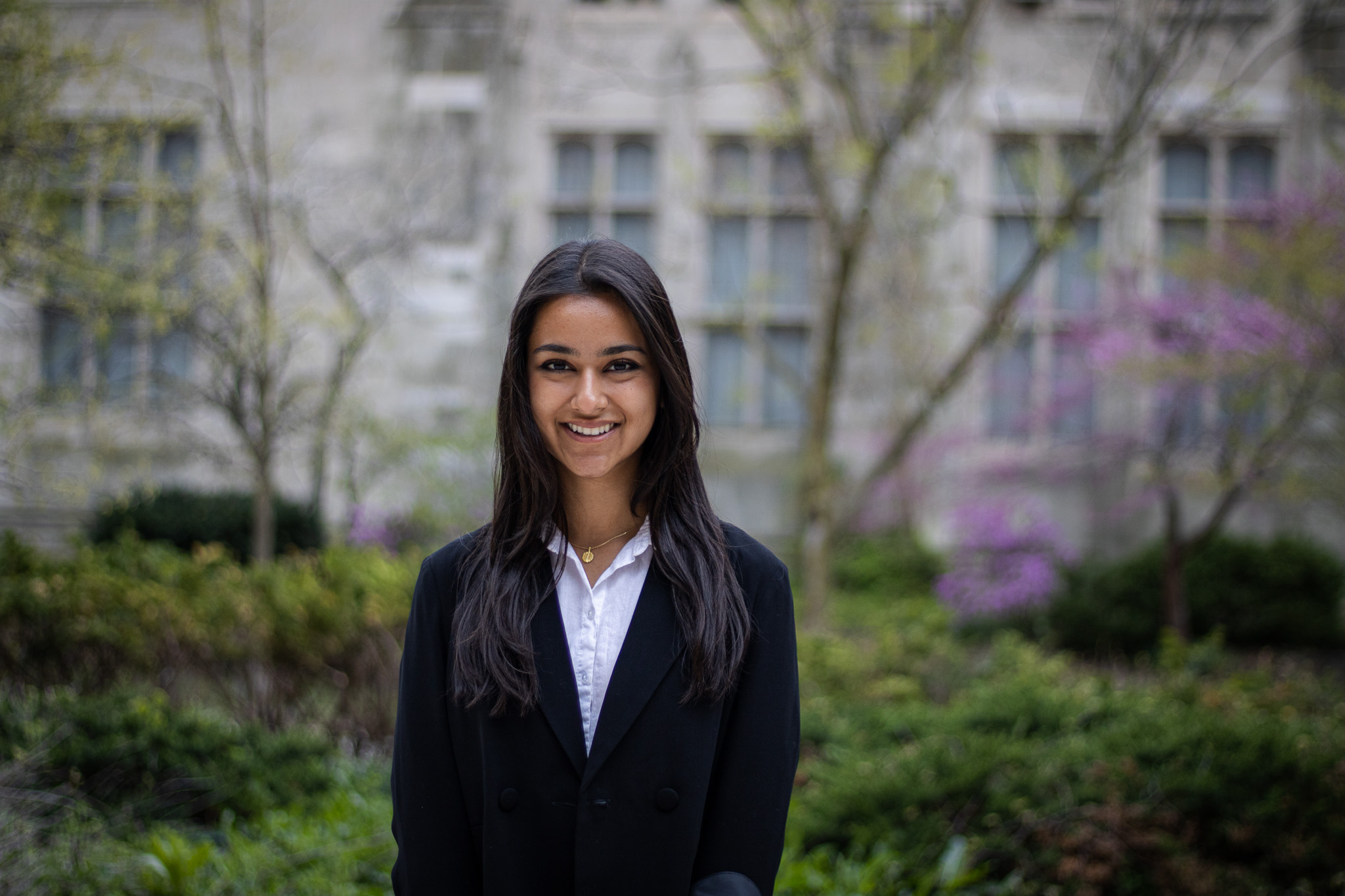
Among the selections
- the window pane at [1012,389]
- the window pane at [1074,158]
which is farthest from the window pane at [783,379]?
the window pane at [1074,158]

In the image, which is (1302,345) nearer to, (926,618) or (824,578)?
(926,618)

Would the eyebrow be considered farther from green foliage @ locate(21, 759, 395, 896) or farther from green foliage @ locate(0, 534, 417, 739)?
green foliage @ locate(0, 534, 417, 739)

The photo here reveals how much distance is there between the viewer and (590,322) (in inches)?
59.7

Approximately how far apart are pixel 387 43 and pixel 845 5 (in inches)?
261

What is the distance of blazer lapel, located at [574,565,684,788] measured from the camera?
147 centimetres

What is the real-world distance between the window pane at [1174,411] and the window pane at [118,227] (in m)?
7.90

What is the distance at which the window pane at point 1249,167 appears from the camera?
10.4 meters

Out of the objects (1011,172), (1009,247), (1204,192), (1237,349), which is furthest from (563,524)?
(1204,192)

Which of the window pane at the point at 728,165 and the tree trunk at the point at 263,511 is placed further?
the window pane at the point at 728,165

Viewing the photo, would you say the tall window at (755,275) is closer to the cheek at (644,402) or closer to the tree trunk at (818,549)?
the tree trunk at (818,549)

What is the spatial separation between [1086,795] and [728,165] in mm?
8918

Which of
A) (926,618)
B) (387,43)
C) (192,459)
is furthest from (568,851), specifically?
(387,43)

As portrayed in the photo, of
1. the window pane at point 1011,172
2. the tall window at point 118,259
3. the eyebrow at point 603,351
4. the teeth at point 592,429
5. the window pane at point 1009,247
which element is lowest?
the teeth at point 592,429

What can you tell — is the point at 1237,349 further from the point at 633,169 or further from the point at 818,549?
the point at 633,169
